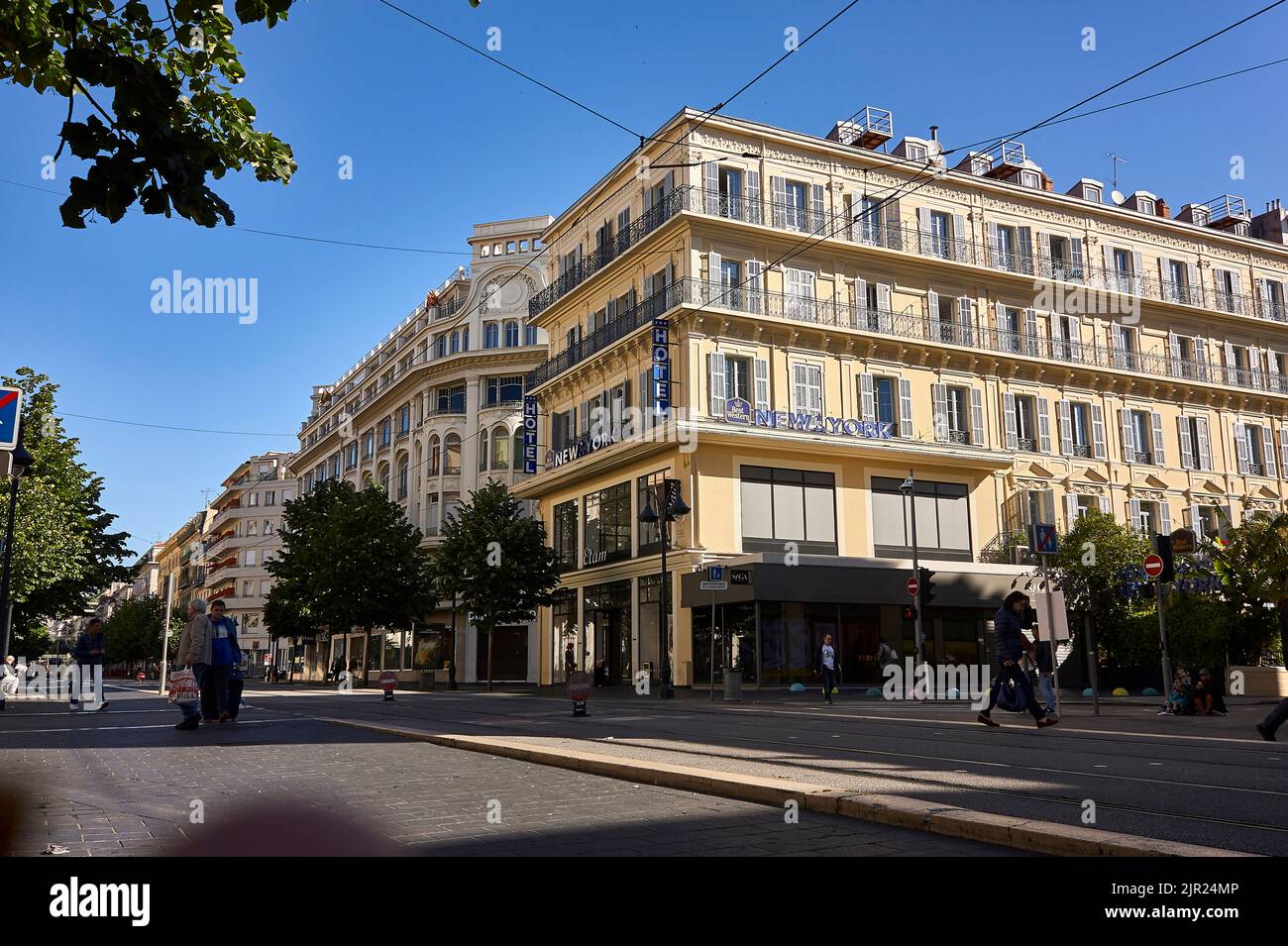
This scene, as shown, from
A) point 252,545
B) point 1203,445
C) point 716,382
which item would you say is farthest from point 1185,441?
point 252,545

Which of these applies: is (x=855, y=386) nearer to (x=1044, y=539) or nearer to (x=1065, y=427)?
(x=1065, y=427)

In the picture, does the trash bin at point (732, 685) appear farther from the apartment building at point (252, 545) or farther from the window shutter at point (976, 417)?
the apartment building at point (252, 545)

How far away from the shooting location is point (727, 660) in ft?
98.7

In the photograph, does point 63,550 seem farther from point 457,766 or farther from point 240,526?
point 240,526

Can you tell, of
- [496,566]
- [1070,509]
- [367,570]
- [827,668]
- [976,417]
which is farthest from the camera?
[367,570]

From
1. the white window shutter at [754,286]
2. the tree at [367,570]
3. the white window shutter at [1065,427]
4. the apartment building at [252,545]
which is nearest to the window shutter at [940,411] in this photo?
the white window shutter at [1065,427]

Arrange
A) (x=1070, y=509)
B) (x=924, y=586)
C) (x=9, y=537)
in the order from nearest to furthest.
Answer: (x=9, y=537), (x=924, y=586), (x=1070, y=509)

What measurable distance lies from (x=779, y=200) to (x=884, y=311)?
524cm

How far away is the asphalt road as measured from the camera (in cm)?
629

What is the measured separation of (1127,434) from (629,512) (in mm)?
19628

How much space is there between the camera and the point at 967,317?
36906mm

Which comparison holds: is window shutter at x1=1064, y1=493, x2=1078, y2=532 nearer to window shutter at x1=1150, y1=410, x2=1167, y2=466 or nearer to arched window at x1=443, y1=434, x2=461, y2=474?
window shutter at x1=1150, y1=410, x2=1167, y2=466

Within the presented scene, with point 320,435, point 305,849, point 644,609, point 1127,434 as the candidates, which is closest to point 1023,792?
point 305,849

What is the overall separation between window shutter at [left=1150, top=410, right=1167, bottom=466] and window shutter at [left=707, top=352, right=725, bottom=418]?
1877 cm
